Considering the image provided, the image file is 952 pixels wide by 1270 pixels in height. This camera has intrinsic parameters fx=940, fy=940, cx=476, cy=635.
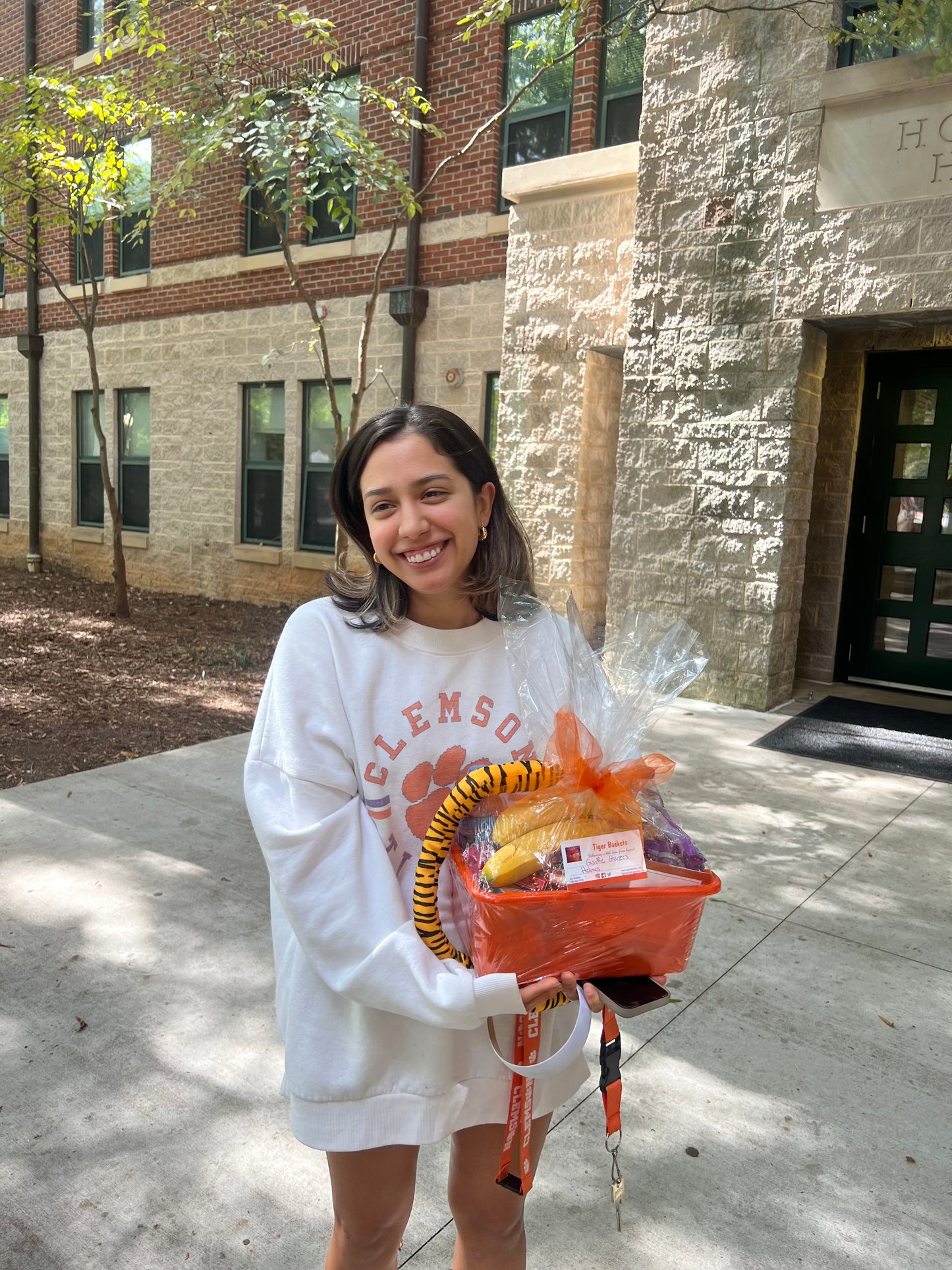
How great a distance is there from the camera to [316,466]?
11.0 metres

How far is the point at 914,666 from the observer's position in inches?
308

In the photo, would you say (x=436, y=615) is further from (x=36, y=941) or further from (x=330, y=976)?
(x=36, y=941)

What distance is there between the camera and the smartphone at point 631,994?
1.26 meters

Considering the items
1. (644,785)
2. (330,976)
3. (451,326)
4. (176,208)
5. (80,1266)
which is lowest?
(80,1266)

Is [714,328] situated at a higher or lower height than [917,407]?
higher

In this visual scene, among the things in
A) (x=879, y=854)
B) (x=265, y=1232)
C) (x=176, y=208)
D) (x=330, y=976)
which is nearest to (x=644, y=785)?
(x=330, y=976)

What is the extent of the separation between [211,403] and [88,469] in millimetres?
3112

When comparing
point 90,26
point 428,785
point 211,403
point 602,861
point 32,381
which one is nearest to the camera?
point 602,861

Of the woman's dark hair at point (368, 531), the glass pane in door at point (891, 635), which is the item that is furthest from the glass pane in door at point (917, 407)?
the woman's dark hair at point (368, 531)

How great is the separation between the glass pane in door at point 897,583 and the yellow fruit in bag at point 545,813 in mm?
7341

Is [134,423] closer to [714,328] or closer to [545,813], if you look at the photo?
[714,328]

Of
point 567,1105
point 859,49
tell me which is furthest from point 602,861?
point 859,49

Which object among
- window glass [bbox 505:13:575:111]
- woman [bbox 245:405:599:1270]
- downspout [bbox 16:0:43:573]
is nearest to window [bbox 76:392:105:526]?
downspout [bbox 16:0:43:573]

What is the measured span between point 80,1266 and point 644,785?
1.60 meters
